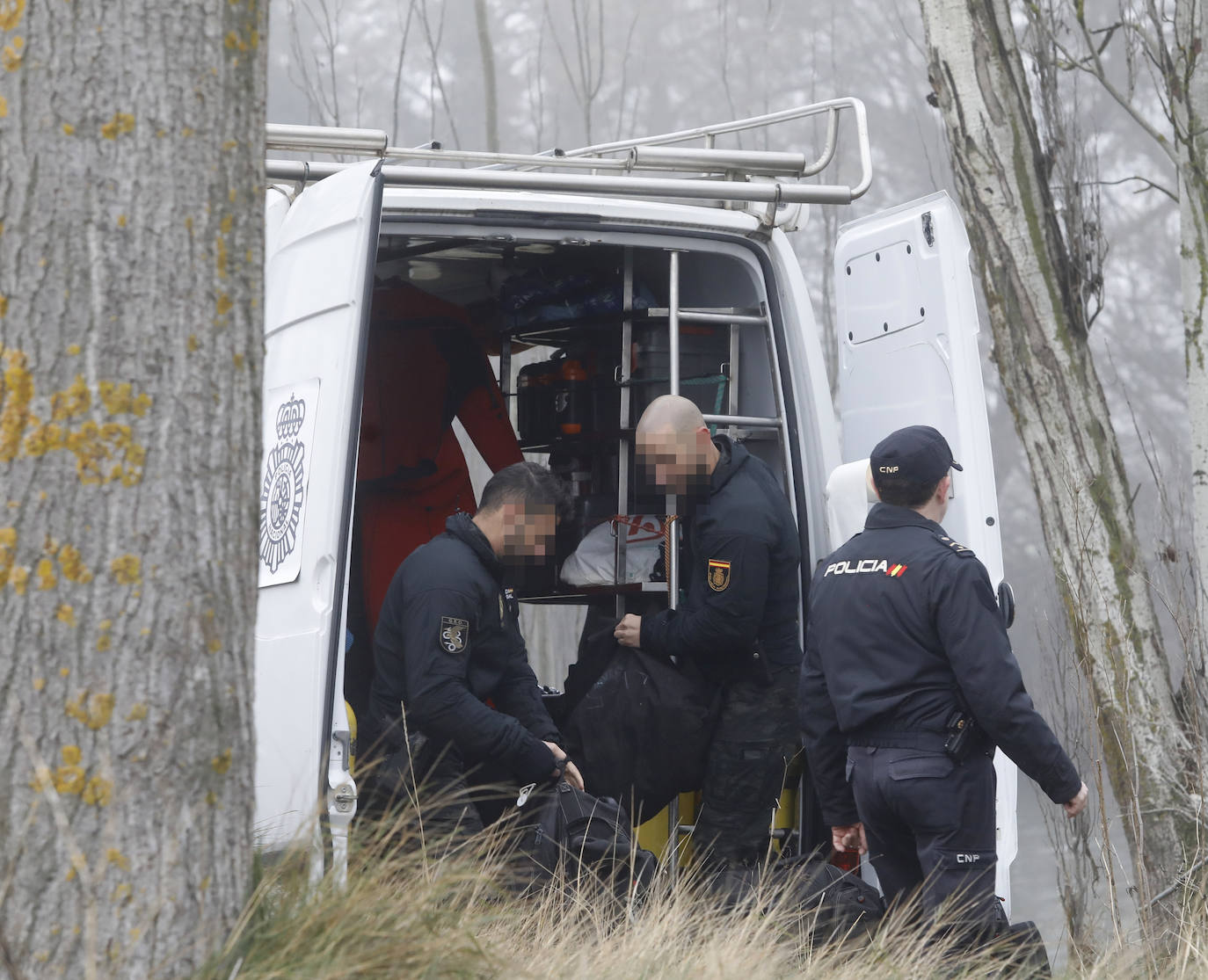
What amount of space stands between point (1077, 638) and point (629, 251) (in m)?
3.16

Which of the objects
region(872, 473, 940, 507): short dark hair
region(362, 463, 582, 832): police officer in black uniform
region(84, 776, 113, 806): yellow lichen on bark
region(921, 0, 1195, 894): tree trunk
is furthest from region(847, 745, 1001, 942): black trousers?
region(921, 0, 1195, 894): tree trunk

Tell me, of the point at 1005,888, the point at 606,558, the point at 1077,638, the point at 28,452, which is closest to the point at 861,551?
the point at 1005,888

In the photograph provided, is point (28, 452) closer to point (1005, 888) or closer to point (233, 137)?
point (233, 137)

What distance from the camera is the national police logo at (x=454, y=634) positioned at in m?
3.51

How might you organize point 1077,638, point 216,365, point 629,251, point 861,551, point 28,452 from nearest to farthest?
point 28,452 < point 216,365 < point 861,551 < point 629,251 < point 1077,638

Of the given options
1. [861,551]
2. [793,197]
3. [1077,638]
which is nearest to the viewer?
[861,551]

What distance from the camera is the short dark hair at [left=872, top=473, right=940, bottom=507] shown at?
3.41 meters

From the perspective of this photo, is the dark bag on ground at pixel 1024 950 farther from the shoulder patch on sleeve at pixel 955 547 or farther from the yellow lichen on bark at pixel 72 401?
the yellow lichen on bark at pixel 72 401

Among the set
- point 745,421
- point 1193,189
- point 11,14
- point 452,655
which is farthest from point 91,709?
point 1193,189

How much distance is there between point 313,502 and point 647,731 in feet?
4.57

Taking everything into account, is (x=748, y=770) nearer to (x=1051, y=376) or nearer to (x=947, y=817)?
(x=947, y=817)

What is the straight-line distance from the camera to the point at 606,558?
451cm

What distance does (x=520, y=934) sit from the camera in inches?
112

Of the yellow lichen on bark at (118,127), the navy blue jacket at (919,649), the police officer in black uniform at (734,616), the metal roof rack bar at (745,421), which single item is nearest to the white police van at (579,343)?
the metal roof rack bar at (745,421)
